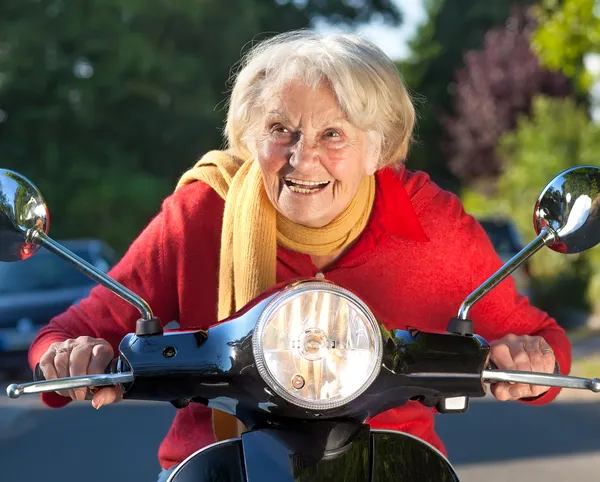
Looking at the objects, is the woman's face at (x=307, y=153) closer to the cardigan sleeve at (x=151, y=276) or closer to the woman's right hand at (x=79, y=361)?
the cardigan sleeve at (x=151, y=276)

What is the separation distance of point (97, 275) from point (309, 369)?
394 millimetres

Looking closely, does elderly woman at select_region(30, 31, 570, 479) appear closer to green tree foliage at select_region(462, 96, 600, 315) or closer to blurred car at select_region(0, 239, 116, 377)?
blurred car at select_region(0, 239, 116, 377)

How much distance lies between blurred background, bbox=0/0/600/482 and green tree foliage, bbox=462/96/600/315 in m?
0.03

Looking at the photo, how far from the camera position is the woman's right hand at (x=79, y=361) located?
2160 millimetres

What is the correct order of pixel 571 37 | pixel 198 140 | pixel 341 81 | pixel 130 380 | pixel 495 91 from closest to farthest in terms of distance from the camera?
1. pixel 130 380
2. pixel 341 81
3. pixel 571 37
4. pixel 198 140
5. pixel 495 91

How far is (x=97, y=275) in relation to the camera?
2.04m

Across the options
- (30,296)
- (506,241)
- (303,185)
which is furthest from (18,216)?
(506,241)

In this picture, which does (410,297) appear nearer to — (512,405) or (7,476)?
(7,476)

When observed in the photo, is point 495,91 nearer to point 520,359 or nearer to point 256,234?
point 256,234

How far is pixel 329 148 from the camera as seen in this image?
2.53 m

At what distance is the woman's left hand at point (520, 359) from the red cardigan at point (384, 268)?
279 millimetres

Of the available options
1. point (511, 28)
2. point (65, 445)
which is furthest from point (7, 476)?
point (511, 28)

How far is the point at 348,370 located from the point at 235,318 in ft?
0.67

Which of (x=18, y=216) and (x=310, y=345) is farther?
(x=18, y=216)
